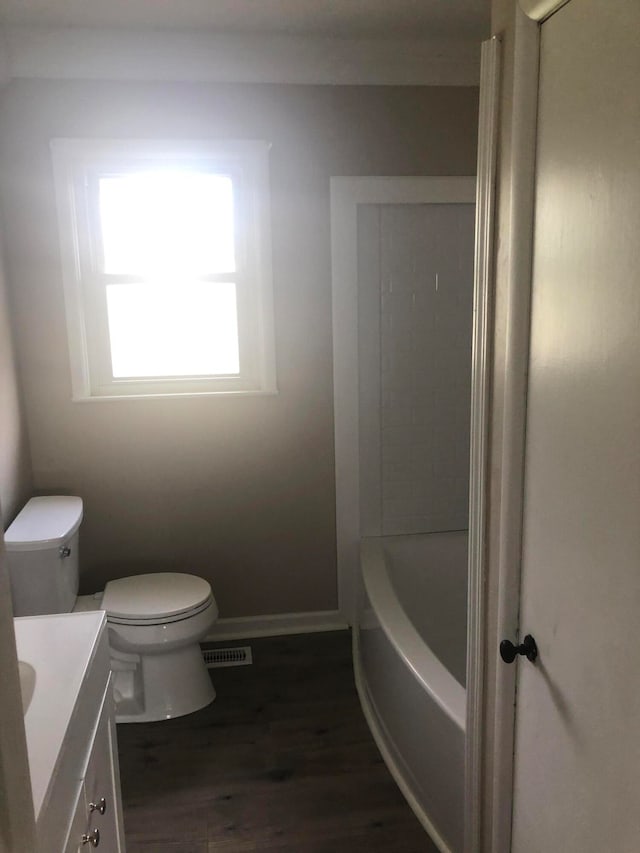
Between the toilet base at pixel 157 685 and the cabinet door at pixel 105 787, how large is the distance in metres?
0.89

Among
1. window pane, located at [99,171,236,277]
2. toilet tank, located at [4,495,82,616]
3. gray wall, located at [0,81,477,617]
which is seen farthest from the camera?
window pane, located at [99,171,236,277]

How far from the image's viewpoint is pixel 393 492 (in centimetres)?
313

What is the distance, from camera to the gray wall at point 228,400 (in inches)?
106

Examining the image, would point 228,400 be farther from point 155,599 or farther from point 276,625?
point 276,625

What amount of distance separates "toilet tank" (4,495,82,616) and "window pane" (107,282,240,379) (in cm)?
74

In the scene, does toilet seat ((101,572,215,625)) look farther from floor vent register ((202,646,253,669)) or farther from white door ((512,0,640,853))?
white door ((512,0,640,853))

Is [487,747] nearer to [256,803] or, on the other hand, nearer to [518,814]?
[518,814]

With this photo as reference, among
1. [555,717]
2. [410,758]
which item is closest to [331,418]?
[410,758]

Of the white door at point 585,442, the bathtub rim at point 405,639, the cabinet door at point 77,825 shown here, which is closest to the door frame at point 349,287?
the bathtub rim at point 405,639

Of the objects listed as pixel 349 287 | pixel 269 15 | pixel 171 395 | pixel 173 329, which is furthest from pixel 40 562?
pixel 269 15

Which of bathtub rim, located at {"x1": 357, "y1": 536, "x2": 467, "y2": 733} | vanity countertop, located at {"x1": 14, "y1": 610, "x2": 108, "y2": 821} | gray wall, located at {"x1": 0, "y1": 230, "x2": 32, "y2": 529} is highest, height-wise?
gray wall, located at {"x1": 0, "y1": 230, "x2": 32, "y2": 529}

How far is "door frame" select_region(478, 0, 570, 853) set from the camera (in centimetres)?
122

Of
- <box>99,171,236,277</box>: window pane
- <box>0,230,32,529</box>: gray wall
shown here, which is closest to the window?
<box>99,171,236,277</box>: window pane

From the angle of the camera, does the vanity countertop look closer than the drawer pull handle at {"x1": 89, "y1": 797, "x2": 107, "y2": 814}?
Yes
